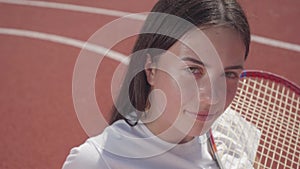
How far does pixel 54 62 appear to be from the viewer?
273 cm

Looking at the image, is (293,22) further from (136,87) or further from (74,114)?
(136,87)

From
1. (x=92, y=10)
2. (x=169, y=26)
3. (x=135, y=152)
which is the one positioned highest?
(x=169, y=26)

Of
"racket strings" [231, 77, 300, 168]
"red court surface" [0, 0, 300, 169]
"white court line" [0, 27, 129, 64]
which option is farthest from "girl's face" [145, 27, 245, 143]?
"white court line" [0, 27, 129, 64]

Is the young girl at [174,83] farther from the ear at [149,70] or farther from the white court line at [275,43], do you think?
the white court line at [275,43]

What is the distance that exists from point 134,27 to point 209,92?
207cm

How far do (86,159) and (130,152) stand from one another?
0.10 meters

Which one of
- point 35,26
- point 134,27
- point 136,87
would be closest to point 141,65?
point 136,87

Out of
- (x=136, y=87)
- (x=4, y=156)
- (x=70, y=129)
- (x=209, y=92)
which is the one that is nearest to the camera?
(x=209, y=92)

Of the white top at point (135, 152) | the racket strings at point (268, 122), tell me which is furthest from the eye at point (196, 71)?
the racket strings at point (268, 122)

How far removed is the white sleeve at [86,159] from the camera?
1.03 m

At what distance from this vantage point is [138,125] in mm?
1122

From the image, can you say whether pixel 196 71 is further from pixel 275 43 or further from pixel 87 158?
pixel 275 43

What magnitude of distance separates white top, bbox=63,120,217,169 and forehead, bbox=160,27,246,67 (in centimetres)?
22

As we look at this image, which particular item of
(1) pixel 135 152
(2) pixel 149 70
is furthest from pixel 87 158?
(2) pixel 149 70
